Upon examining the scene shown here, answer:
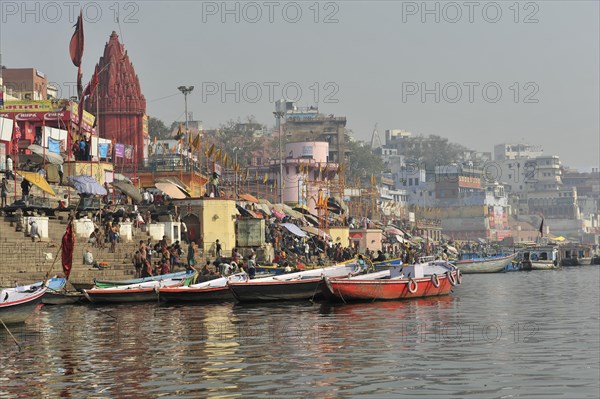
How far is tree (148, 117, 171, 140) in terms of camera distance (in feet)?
363

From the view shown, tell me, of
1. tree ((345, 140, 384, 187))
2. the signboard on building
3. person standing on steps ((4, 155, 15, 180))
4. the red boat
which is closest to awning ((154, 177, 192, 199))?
person standing on steps ((4, 155, 15, 180))

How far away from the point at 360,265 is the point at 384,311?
817cm

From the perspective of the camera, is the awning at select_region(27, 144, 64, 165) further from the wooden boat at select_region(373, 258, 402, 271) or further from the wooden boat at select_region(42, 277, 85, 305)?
the wooden boat at select_region(42, 277, 85, 305)

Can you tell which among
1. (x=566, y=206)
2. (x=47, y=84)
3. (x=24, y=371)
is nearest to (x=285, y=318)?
(x=24, y=371)

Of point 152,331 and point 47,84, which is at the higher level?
point 47,84

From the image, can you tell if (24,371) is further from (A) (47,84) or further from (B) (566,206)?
(B) (566,206)

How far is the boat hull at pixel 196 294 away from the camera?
30.0 metres

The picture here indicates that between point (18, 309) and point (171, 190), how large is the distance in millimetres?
25983

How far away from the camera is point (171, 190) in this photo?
48.7m

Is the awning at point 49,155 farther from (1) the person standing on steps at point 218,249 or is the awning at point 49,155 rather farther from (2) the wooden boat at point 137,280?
(2) the wooden boat at point 137,280

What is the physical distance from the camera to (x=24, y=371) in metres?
17.5

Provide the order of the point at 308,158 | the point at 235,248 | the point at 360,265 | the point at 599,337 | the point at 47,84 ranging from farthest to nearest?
1. the point at 308,158
2. the point at 47,84
3. the point at 235,248
4. the point at 360,265
5. the point at 599,337

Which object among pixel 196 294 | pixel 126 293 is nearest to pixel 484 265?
pixel 196 294

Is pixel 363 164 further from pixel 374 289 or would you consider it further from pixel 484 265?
pixel 374 289
